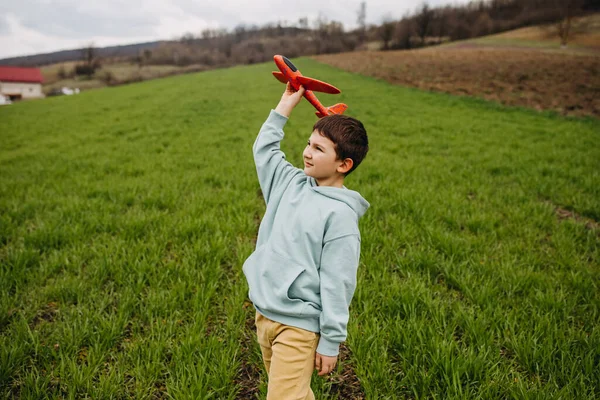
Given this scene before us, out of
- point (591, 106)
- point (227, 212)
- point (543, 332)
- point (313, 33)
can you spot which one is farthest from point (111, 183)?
point (313, 33)

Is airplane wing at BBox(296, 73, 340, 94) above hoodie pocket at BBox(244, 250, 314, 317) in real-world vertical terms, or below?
above

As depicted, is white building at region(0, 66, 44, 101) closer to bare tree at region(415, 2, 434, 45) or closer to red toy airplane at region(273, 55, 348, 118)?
bare tree at region(415, 2, 434, 45)

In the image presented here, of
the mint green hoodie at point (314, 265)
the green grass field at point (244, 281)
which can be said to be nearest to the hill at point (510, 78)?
the green grass field at point (244, 281)

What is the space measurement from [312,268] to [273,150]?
64 centimetres

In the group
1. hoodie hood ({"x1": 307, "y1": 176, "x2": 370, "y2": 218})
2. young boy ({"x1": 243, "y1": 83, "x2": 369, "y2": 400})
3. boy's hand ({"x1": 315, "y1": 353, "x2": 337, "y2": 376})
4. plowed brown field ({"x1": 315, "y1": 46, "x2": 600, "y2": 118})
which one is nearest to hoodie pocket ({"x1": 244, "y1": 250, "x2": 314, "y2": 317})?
young boy ({"x1": 243, "y1": 83, "x2": 369, "y2": 400})

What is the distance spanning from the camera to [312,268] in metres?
1.36

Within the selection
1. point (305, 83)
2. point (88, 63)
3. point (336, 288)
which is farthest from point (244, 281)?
point (88, 63)

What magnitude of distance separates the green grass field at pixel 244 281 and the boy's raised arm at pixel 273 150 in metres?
1.11

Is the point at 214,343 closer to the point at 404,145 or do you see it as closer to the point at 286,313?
the point at 286,313

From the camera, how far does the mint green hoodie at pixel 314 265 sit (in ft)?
4.30

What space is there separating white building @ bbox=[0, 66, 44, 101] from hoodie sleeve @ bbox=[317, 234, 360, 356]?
77.6 meters

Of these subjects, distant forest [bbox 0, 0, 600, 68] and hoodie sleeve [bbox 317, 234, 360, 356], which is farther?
distant forest [bbox 0, 0, 600, 68]

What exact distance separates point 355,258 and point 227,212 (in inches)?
109

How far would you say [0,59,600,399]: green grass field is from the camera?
6.00ft
